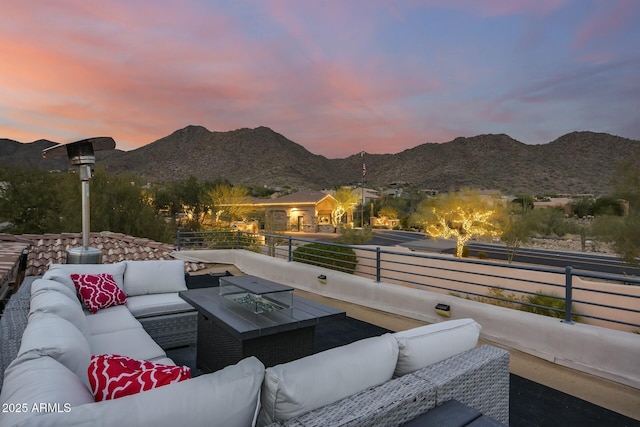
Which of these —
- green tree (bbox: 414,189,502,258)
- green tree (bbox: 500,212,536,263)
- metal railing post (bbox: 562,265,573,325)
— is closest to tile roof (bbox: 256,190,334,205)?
green tree (bbox: 414,189,502,258)

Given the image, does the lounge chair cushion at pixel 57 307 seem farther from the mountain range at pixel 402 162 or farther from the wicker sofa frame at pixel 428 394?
the mountain range at pixel 402 162

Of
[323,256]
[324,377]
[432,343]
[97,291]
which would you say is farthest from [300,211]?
[324,377]

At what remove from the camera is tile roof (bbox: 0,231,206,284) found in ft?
20.0

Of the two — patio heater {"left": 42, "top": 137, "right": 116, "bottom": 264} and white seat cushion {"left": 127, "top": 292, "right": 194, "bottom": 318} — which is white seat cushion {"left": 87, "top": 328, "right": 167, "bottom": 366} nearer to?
white seat cushion {"left": 127, "top": 292, "right": 194, "bottom": 318}

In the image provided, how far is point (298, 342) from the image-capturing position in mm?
2939

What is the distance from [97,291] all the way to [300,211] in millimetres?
31721

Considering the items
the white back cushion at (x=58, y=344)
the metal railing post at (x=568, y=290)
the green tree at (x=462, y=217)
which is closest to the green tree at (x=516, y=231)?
the green tree at (x=462, y=217)

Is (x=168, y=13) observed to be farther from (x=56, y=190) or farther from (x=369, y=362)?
(x=56, y=190)

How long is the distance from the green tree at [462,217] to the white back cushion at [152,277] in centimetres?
1959

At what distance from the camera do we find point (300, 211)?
3531 centimetres

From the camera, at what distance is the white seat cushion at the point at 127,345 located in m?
2.59

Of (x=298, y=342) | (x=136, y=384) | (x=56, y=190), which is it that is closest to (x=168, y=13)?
(x=298, y=342)

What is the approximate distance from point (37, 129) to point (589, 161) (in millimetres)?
48626

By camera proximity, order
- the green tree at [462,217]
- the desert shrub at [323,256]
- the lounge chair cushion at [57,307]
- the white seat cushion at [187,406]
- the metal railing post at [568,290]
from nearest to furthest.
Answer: the white seat cushion at [187,406], the lounge chair cushion at [57,307], the metal railing post at [568,290], the desert shrub at [323,256], the green tree at [462,217]
